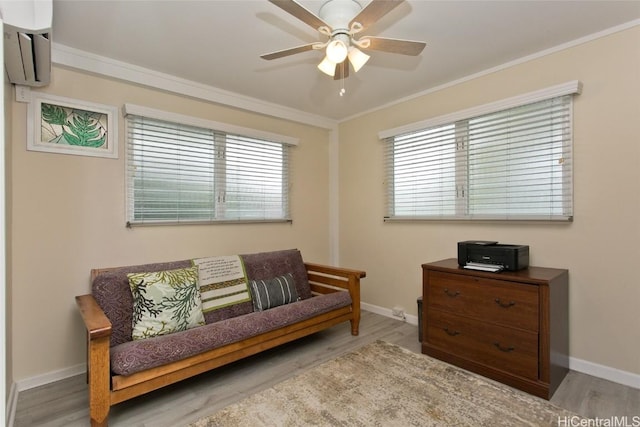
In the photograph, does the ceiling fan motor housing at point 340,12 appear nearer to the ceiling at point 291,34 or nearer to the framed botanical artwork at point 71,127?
the ceiling at point 291,34

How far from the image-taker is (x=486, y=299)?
2289mm

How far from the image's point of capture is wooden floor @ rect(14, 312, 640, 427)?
6.18ft

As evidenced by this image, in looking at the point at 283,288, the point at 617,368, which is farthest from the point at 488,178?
the point at 283,288

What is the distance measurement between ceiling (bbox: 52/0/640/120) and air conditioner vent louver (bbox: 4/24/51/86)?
0.30m

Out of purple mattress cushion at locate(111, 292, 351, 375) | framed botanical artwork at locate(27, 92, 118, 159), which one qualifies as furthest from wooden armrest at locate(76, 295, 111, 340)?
framed botanical artwork at locate(27, 92, 118, 159)

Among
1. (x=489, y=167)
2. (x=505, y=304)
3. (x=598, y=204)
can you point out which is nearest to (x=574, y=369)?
(x=505, y=304)

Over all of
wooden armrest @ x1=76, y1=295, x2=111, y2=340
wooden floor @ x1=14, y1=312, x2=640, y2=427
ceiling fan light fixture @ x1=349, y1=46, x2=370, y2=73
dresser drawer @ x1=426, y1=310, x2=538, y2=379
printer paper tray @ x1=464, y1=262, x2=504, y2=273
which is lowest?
wooden floor @ x1=14, y1=312, x2=640, y2=427

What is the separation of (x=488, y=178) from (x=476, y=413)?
181 cm

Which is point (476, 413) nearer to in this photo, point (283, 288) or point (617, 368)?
point (617, 368)

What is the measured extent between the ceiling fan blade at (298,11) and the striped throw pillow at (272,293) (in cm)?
205

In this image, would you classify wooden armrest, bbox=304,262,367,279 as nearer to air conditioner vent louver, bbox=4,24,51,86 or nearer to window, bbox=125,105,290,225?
window, bbox=125,105,290,225

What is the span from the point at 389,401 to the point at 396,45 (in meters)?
2.11

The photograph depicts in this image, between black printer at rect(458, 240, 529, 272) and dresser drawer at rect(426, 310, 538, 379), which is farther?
black printer at rect(458, 240, 529, 272)

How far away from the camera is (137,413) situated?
194cm
